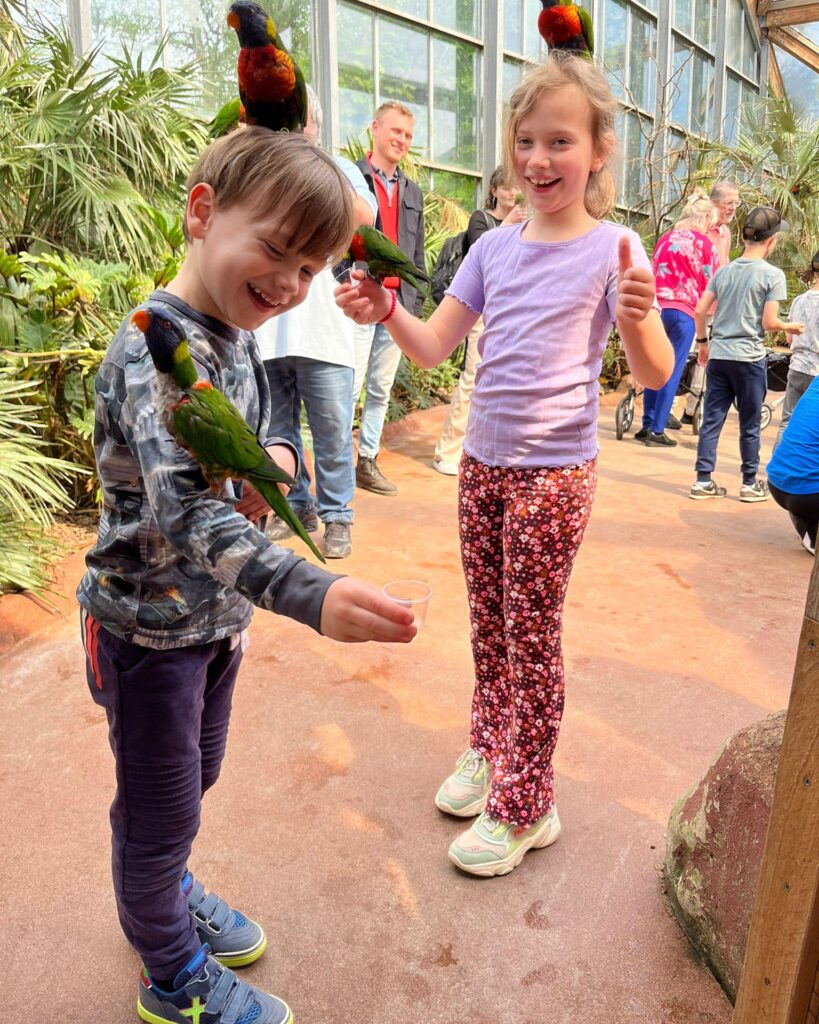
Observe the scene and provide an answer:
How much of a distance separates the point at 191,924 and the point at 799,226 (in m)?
12.9

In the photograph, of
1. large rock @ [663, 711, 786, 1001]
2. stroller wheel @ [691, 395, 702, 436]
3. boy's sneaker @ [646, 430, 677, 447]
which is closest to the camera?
large rock @ [663, 711, 786, 1001]

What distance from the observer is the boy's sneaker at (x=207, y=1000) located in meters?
1.49

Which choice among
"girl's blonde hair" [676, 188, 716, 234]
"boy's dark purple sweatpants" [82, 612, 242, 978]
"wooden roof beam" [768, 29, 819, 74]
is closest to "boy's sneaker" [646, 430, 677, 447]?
"girl's blonde hair" [676, 188, 716, 234]

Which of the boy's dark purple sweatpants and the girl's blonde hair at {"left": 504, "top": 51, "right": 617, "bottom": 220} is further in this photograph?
the girl's blonde hair at {"left": 504, "top": 51, "right": 617, "bottom": 220}

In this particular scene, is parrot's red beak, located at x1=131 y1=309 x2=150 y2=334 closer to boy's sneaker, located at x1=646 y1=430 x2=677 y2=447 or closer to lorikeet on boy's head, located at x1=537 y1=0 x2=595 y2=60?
lorikeet on boy's head, located at x1=537 y1=0 x2=595 y2=60

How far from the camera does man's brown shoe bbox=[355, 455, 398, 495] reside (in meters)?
5.25

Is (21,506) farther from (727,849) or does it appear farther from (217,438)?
(727,849)

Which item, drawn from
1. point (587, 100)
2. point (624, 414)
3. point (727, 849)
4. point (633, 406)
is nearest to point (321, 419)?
point (587, 100)

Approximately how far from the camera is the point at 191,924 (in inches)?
59.5

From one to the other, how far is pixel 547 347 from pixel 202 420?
3.27 feet

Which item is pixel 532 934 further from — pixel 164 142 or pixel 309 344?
pixel 164 142


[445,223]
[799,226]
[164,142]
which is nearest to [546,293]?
[164,142]

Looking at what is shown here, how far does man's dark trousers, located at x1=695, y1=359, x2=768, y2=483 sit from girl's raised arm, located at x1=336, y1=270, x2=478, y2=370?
379 cm

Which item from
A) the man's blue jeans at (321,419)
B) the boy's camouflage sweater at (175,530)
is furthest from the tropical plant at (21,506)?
the boy's camouflage sweater at (175,530)
